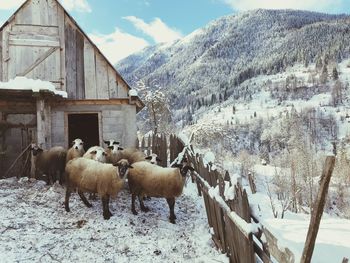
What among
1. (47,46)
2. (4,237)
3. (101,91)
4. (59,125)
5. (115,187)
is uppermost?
(47,46)

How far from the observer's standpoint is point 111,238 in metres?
7.14

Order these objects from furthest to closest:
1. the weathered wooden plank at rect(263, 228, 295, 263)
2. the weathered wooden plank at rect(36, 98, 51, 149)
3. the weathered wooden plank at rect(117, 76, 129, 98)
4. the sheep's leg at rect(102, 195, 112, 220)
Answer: the weathered wooden plank at rect(117, 76, 129, 98)
the weathered wooden plank at rect(36, 98, 51, 149)
the sheep's leg at rect(102, 195, 112, 220)
the weathered wooden plank at rect(263, 228, 295, 263)

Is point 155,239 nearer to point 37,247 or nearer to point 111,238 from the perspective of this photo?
point 111,238

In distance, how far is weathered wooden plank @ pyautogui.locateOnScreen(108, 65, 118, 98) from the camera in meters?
13.0

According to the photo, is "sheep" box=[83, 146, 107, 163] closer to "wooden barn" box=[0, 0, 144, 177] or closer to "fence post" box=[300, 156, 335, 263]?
"wooden barn" box=[0, 0, 144, 177]

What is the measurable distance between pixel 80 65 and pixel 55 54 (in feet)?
3.04

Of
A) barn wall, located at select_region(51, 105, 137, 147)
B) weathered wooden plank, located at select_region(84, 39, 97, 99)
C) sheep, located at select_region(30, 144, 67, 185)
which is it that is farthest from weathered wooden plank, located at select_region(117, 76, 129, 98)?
sheep, located at select_region(30, 144, 67, 185)

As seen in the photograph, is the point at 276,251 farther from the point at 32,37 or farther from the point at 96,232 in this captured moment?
the point at 32,37

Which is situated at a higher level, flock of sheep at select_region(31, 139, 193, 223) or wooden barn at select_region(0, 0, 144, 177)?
wooden barn at select_region(0, 0, 144, 177)

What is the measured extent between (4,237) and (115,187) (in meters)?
2.40

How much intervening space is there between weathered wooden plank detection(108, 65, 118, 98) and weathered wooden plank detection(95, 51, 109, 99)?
0.11 m

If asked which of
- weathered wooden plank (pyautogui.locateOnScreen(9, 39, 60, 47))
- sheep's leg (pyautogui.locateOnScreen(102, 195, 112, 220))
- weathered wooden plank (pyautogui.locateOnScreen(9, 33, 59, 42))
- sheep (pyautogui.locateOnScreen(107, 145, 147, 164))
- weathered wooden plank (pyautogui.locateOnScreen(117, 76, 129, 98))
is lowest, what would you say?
sheep's leg (pyautogui.locateOnScreen(102, 195, 112, 220))

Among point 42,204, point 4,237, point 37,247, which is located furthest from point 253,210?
point 42,204

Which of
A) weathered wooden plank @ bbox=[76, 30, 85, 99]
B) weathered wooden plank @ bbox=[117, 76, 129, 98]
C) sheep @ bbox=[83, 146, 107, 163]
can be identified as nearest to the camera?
sheep @ bbox=[83, 146, 107, 163]
